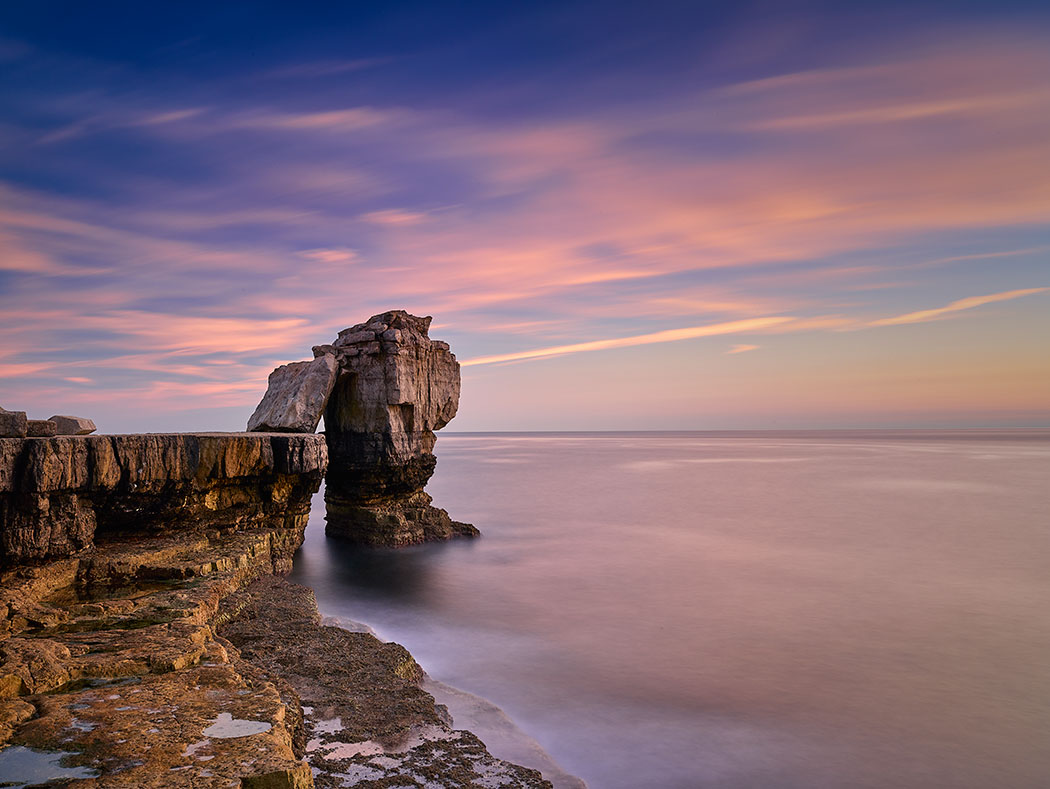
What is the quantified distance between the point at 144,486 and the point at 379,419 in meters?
10.7

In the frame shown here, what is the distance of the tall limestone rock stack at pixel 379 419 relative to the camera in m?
20.5

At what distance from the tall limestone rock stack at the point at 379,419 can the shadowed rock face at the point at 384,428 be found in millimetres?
32

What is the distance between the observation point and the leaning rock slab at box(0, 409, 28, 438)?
7996 millimetres

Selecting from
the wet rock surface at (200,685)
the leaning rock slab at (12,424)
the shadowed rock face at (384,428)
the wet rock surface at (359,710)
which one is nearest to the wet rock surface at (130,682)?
the wet rock surface at (200,685)

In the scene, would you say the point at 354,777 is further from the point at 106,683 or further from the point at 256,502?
the point at 256,502

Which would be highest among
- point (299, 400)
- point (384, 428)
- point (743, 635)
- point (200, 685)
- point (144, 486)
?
point (299, 400)

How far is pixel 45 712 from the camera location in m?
4.55

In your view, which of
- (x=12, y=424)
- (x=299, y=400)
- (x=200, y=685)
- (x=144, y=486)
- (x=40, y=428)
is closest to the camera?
(x=200, y=685)

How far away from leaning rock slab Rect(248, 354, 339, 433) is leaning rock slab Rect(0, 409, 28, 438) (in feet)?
32.4

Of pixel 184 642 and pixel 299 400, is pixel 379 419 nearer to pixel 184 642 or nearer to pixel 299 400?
pixel 299 400

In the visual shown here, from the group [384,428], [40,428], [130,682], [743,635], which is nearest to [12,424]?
[40,428]

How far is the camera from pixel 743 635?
44.3 ft

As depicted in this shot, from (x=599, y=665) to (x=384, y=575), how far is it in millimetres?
8292

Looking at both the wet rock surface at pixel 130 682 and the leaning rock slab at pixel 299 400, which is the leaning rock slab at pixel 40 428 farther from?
the leaning rock slab at pixel 299 400
